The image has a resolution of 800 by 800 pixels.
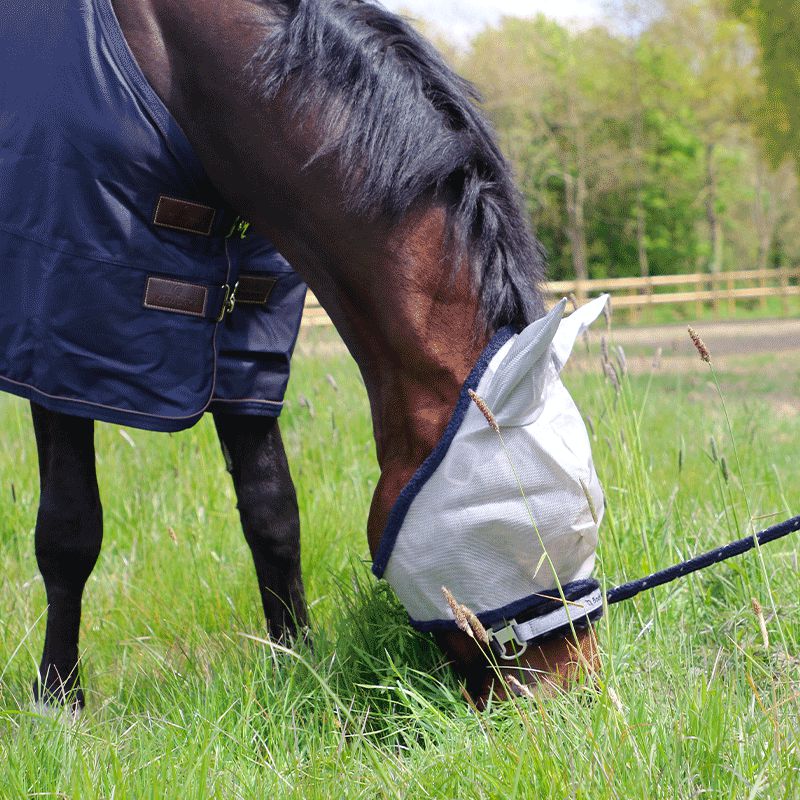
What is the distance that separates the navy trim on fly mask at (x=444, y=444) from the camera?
6.02 ft

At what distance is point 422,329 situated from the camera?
6.21 feet

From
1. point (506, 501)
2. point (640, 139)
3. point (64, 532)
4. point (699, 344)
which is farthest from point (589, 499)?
point (640, 139)

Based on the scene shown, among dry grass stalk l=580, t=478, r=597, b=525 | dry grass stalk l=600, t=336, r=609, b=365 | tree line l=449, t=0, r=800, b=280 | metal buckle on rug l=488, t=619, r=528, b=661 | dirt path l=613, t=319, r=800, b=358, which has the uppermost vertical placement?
tree line l=449, t=0, r=800, b=280

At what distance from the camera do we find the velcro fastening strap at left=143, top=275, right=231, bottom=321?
223 cm

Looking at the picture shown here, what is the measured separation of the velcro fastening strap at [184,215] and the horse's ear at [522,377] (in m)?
0.88

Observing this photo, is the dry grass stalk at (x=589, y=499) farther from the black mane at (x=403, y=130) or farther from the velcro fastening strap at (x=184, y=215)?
the velcro fastening strap at (x=184, y=215)

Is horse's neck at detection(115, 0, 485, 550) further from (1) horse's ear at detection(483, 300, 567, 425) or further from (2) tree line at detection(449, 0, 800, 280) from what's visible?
(2) tree line at detection(449, 0, 800, 280)

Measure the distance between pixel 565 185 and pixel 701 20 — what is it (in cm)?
669

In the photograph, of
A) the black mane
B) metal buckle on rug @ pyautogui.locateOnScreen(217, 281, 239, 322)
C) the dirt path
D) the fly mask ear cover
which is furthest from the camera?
the dirt path

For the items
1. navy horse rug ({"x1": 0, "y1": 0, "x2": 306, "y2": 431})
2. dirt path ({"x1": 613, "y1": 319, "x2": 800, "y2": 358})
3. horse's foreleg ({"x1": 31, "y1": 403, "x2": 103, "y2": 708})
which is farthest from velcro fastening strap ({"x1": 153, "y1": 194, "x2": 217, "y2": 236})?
dirt path ({"x1": 613, "y1": 319, "x2": 800, "y2": 358})

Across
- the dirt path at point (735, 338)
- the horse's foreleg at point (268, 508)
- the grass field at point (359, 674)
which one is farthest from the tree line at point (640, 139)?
the horse's foreleg at point (268, 508)

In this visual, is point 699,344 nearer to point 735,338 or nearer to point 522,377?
point 522,377

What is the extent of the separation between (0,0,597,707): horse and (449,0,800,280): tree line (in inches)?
923

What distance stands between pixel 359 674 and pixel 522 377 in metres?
1.01
